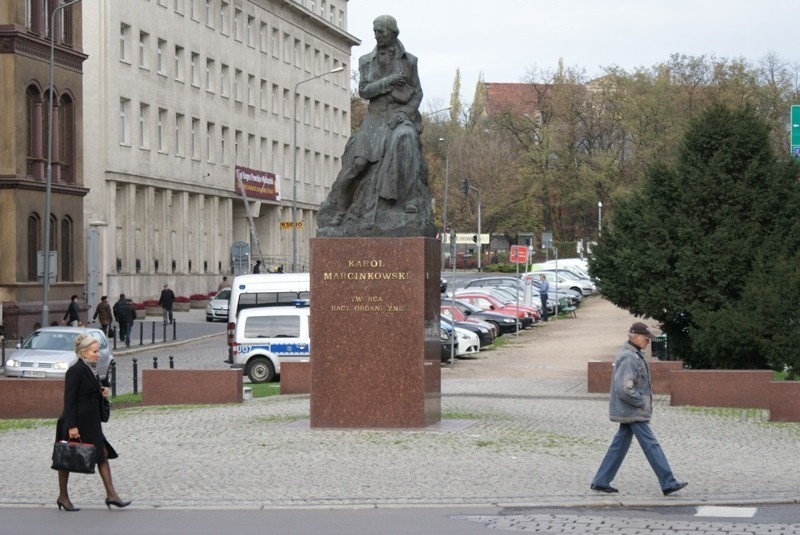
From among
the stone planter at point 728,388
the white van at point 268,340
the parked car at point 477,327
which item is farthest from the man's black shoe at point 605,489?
the parked car at point 477,327

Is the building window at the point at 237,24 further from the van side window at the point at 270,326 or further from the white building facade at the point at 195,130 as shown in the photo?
the van side window at the point at 270,326

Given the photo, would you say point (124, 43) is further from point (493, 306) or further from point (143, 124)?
point (493, 306)

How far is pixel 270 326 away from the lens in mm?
34375

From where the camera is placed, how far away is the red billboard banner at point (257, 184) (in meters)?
84.2

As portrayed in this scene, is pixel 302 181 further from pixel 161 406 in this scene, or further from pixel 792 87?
pixel 161 406

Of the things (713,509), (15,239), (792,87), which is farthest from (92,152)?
(713,509)

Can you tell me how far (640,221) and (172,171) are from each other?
4406 cm

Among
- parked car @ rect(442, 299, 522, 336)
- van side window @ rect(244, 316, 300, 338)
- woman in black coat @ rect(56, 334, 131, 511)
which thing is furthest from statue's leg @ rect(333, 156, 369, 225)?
parked car @ rect(442, 299, 522, 336)

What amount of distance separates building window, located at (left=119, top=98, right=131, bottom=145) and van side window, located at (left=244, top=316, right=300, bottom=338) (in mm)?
36123

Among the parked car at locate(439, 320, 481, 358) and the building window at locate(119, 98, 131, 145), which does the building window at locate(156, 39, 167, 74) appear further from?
the parked car at locate(439, 320, 481, 358)

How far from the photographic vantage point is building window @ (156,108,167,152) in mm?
74062

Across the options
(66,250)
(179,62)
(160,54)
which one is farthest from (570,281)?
(66,250)

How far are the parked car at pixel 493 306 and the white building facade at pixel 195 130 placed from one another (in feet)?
34.8

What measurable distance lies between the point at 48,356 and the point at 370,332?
15378 millimetres
